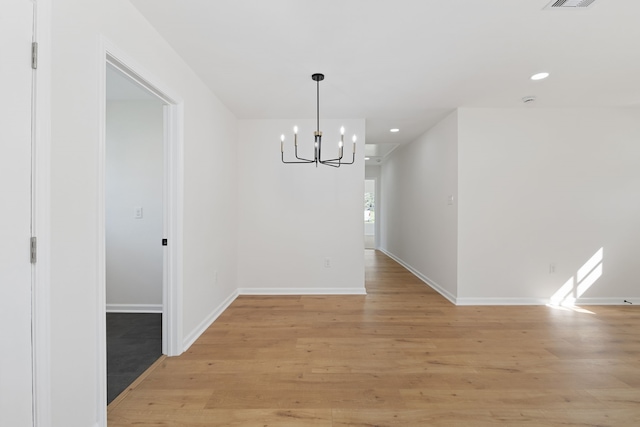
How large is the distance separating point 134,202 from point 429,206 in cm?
413

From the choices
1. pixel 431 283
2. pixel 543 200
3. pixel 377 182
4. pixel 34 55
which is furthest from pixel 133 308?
pixel 377 182

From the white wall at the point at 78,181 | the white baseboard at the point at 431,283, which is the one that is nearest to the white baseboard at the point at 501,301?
the white baseboard at the point at 431,283

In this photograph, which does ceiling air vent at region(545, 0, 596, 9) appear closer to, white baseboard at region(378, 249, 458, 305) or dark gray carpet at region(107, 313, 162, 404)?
white baseboard at region(378, 249, 458, 305)

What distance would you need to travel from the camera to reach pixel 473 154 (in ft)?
12.0

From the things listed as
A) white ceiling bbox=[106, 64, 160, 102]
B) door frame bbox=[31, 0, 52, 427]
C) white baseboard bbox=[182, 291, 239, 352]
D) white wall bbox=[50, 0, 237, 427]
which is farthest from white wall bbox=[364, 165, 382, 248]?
door frame bbox=[31, 0, 52, 427]

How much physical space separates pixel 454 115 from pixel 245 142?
285 cm

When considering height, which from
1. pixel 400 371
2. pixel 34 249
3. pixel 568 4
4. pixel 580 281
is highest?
pixel 568 4

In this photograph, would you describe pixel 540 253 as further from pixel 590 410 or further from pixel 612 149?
pixel 590 410

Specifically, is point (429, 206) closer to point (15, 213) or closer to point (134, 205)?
point (134, 205)

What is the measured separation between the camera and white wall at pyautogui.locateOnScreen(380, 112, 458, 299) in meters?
3.85

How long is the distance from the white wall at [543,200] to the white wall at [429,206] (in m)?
0.20

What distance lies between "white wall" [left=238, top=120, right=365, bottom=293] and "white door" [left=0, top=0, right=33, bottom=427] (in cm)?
293

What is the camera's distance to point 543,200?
367cm

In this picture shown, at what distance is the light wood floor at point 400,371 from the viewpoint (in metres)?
1.73
